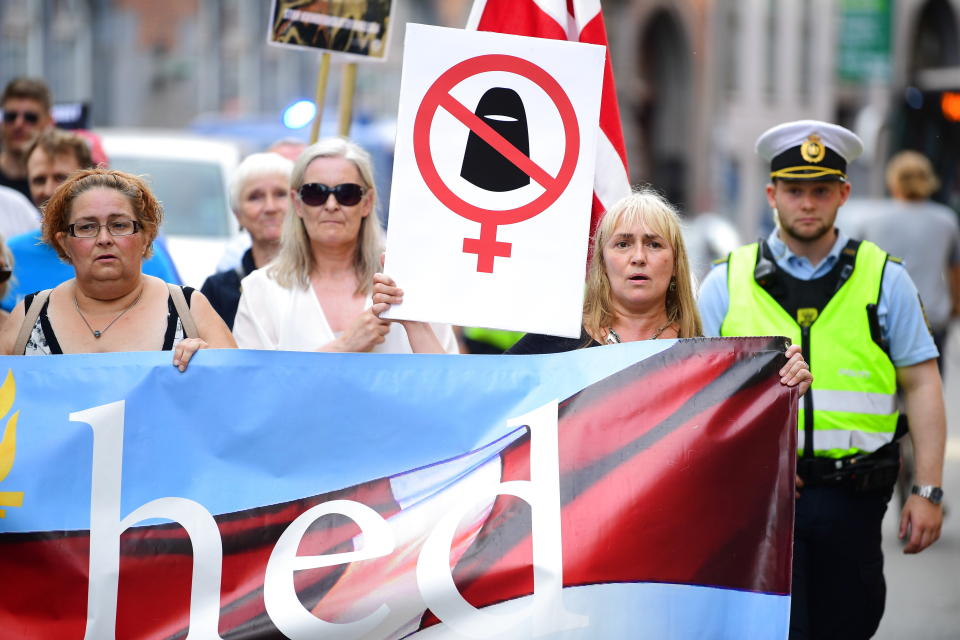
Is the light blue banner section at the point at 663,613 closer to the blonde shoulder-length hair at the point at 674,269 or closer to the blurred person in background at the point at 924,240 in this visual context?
the blonde shoulder-length hair at the point at 674,269

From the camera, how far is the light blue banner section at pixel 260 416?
422cm

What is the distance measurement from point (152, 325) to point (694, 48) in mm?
42849

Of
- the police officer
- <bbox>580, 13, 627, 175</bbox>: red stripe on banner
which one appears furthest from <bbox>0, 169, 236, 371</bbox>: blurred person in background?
the police officer

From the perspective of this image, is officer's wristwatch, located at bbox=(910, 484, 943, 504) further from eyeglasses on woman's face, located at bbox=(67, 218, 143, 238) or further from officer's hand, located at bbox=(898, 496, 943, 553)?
eyeglasses on woman's face, located at bbox=(67, 218, 143, 238)

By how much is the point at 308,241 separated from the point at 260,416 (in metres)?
0.94

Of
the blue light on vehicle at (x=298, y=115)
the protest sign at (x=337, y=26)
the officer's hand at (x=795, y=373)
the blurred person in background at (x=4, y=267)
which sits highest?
the protest sign at (x=337, y=26)

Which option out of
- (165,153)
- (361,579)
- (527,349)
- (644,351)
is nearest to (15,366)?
(361,579)

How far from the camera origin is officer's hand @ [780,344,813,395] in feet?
13.7

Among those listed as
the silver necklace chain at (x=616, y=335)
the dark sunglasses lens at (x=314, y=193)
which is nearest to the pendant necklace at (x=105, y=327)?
the dark sunglasses lens at (x=314, y=193)

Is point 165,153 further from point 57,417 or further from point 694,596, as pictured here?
point 694,596

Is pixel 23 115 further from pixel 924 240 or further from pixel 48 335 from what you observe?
pixel 924 240

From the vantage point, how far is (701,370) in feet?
13.9

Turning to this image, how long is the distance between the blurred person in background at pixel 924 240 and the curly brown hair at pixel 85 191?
549 cm

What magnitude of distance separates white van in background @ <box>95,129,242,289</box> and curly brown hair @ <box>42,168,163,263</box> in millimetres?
4625
